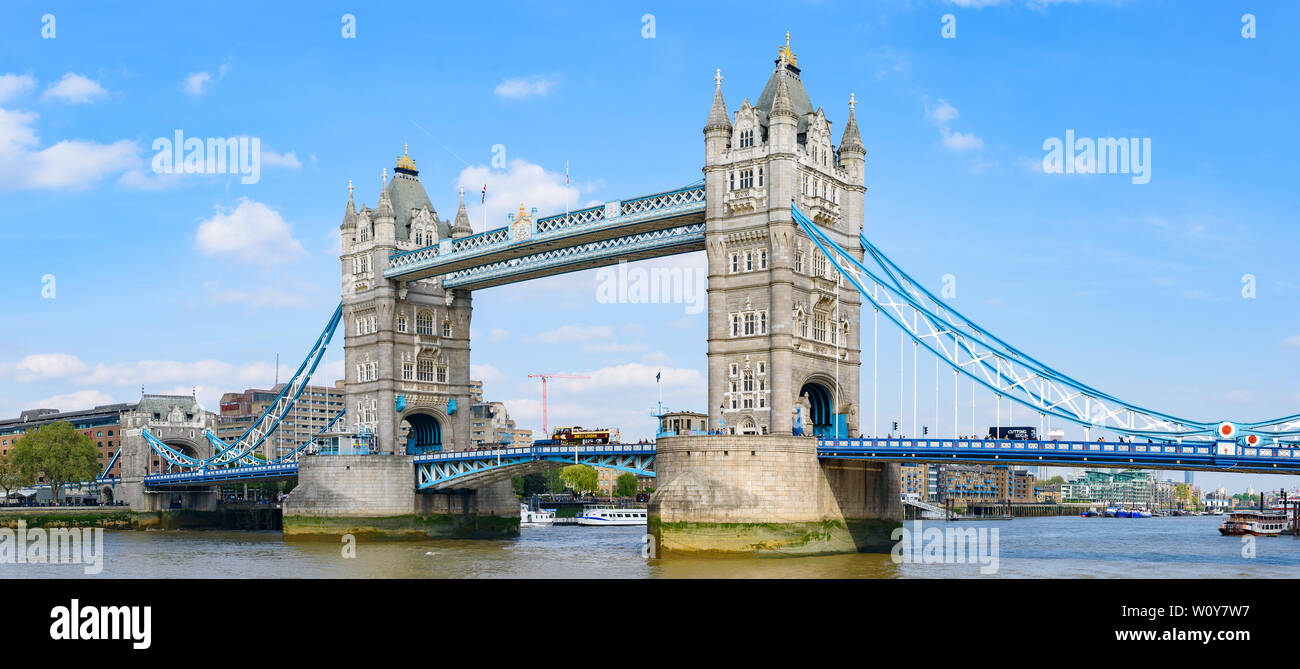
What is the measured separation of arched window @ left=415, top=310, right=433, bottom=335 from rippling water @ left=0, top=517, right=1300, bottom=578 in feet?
58.0

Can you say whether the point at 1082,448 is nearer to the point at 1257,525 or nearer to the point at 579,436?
the point at 579,436

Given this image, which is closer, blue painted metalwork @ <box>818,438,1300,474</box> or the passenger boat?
blue painted metalwork @ <box>818,438,1300,474</box>

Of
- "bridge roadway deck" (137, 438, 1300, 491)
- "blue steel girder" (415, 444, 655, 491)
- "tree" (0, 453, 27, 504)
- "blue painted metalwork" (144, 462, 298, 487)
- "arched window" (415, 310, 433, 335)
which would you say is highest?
"arched window" (415, 310, 433, 335)

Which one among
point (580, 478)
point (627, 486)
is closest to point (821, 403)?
point (580, 478)

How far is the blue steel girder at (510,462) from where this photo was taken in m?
72.6

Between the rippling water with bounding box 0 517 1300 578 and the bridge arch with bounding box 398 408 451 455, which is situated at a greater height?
the bridge arch with bounding box 398 408 451 455

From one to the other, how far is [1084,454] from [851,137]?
2517 cm

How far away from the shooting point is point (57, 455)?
135875 mm

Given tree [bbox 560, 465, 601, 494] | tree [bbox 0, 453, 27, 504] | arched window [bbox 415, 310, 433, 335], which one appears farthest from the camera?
tree [bbox 560, 465, 601, 494]

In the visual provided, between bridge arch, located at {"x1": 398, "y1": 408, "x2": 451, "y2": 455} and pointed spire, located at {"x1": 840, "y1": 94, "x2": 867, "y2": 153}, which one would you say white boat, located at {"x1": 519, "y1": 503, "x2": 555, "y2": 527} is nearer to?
bridge arch, located at {"x1": 398, "y1": 408, "x2": 451, "y2": 455}

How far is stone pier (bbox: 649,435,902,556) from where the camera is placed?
60969 mm

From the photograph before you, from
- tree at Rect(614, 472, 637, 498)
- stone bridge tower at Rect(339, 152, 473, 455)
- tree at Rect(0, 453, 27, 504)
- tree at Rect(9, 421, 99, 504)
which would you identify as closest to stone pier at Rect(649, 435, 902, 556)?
stone bridge tower at Rect(339, 152, 473, 455)

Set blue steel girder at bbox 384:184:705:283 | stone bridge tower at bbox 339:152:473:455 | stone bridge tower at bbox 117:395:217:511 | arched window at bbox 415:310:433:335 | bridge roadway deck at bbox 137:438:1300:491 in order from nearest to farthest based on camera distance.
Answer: bridge roadway deck at bbox 137:438:1300:491 < blue steel girder at bbox 384:184:705:283 < stone bridge tower at bbox 339:152:473:455 < arched window at bbox 415:310:433:335 < stone bridge tower at bbox 117:395:217:511
